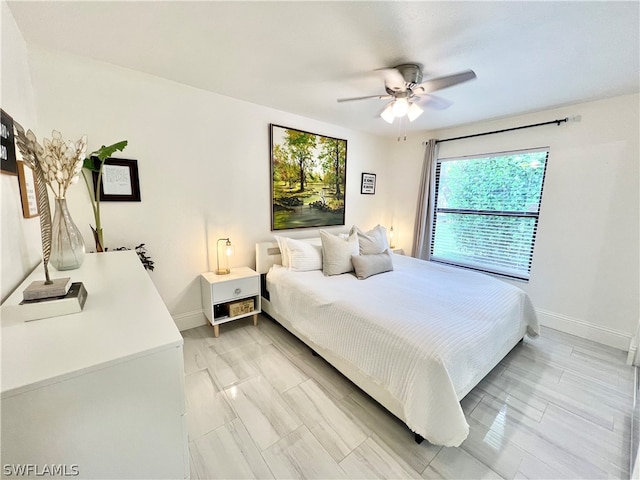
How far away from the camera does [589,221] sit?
8.50 ft

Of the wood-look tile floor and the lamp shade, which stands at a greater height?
the lamp shade

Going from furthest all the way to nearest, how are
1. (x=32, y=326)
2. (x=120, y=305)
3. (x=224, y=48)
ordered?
(x=224, y=48) < (x=120, y=305) < (x=32, y=326)

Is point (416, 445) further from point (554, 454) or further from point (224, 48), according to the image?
point (224, 48)

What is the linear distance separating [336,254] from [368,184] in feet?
6.23

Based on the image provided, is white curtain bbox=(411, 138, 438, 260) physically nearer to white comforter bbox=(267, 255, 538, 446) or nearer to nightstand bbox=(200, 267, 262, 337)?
white comforter bbox=(267, 255, 538, 446)

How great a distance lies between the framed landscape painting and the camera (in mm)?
3049

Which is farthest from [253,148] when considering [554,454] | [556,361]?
[556,361]

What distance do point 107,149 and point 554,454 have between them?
347 centimetres

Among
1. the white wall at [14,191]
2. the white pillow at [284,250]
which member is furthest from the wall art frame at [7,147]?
the white pillow at [284,250]

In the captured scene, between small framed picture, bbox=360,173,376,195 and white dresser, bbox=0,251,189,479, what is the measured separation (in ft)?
11.8

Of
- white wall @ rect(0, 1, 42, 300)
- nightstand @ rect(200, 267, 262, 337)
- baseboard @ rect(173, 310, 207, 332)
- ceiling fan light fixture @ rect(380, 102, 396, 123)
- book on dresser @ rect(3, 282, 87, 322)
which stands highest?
ceiling fan light fixture @ rect(380, 102, 396, 123)

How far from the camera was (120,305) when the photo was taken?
38.3 inches

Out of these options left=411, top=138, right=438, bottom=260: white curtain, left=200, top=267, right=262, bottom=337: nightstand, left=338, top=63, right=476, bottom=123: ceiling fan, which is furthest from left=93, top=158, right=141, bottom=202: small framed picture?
left=411, top=138, right=438, bottom=260: white curtain

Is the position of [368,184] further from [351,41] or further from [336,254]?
[351,41]
